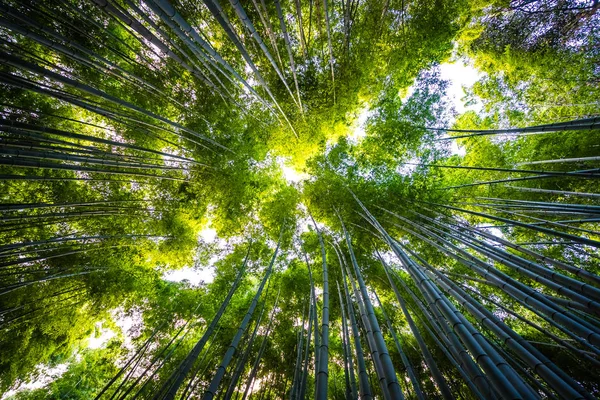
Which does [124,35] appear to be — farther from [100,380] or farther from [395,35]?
[100,380]

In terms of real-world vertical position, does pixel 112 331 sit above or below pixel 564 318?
below

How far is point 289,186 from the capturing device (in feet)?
22.4

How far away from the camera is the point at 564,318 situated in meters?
1.65

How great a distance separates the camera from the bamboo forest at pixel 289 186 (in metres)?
4.06

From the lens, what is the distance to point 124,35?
440cm

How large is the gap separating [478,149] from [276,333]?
6516mm

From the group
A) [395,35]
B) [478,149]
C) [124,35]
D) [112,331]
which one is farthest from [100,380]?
[478,149]

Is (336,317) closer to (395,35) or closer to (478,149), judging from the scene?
(478,149)

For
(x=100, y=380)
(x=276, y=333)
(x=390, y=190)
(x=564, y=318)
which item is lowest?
(x=100, y=380)

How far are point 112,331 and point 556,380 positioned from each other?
316 inches

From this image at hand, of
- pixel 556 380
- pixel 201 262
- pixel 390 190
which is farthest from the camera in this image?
pixel 201 262

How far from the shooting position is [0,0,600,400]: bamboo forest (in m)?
4.06

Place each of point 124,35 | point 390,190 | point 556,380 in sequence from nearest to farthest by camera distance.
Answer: point 556,380 < point 124,35 < point 390,190

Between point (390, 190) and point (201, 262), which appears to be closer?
point (390, 190)
